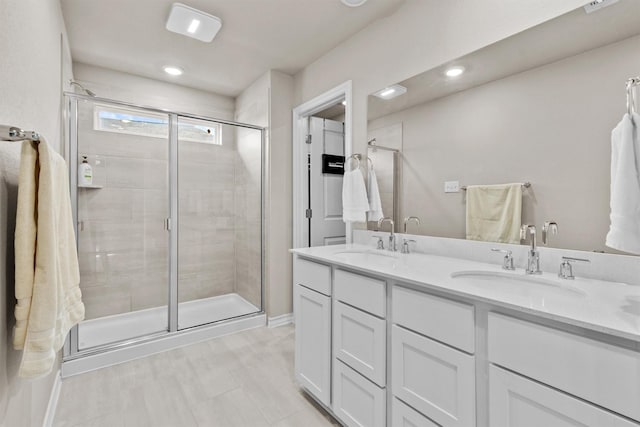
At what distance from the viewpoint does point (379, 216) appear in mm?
2127

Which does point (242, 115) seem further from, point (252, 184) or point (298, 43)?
Result: point (298, 43)

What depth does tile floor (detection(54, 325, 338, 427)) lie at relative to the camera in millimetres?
1658

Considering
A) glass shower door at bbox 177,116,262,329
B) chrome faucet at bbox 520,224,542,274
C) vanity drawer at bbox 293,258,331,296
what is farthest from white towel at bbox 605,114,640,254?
glass shower door at bbox 177,116,262,329

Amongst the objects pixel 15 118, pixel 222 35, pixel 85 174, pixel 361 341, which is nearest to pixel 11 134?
pixel 15 118

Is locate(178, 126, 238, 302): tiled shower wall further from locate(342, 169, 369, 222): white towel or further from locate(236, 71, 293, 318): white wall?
locate(342, 169, 369, 222): white towel

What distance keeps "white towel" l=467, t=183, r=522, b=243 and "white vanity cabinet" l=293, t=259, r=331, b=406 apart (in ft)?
2.67

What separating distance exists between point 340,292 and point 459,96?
4.09ft

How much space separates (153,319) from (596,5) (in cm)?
360

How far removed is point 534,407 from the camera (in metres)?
0.86

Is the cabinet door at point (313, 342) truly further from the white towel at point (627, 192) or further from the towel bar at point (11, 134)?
the towel bar at point (11, 134)

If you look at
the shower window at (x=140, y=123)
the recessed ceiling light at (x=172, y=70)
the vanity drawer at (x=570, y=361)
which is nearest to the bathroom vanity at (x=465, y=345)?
the vanity drawer at (x=570, y=361)

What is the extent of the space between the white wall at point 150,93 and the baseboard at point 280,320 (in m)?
2.41

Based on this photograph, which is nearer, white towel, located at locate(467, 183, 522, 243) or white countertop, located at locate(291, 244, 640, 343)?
white countertop, located at locate(291, 244, 640, 343)

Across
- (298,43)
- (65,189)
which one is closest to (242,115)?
(298,43)
